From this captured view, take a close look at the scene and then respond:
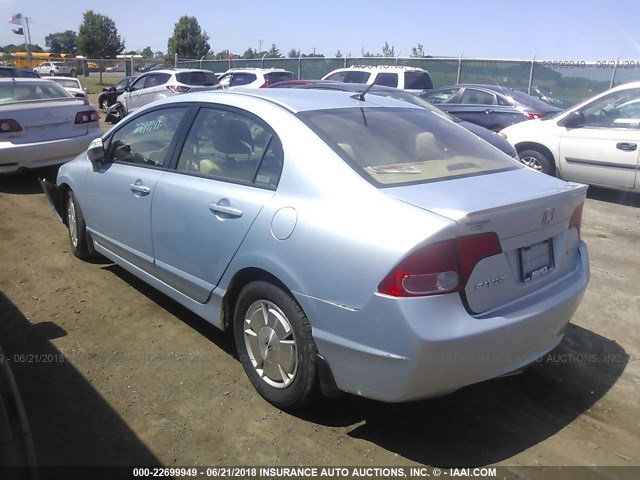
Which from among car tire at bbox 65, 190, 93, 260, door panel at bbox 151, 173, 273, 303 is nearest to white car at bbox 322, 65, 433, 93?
car tire at bbox 65, 190, 93, 260

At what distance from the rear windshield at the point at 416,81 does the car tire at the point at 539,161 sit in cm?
668

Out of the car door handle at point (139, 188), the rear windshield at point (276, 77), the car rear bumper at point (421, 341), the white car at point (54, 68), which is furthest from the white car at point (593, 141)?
the white car at point (54, 68)

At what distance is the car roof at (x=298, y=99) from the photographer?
10.8 ft

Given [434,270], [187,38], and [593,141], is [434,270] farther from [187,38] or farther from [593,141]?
[187,38]

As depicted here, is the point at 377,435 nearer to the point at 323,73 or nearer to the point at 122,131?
the point at 122,131

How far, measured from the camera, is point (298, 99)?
3422 millimetres

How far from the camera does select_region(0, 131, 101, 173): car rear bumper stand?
7312 millimetres

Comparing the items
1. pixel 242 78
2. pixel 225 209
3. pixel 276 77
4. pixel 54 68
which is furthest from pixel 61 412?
pixel 54 68

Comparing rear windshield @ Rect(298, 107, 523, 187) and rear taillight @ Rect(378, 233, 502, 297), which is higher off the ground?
rear windshield @ Rect(298, 107, 523, 187)

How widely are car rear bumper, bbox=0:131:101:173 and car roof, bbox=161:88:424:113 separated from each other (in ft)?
14.7

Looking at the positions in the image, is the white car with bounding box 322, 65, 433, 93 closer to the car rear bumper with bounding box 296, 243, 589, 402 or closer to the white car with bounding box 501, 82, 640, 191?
the white car with bounding box 501, 82, 640, 191

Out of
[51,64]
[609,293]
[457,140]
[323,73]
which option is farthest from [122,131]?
[51,64]

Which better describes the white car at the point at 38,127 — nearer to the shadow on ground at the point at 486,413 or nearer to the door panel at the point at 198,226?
the door panel at the point at 198,226

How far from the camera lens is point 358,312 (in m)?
2.41
